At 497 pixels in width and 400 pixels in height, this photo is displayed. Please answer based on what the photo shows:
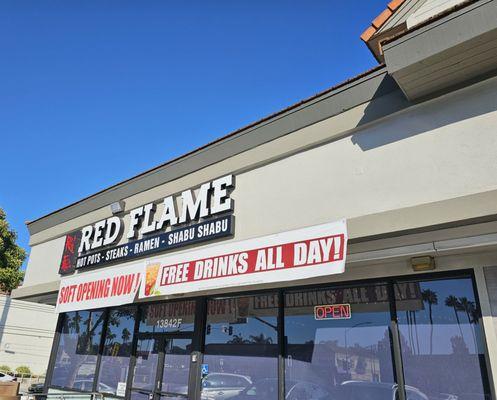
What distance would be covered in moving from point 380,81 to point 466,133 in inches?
61.3

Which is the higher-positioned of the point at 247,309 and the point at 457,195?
the point at 457,195

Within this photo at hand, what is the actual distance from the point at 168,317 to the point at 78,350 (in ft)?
11.7

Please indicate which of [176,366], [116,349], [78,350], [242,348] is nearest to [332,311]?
[242,348]

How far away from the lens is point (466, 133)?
17.1ft

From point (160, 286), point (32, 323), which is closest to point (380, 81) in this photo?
point (160, 286)

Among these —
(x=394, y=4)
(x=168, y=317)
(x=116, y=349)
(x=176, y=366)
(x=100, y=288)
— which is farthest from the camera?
(x=116, y=349)

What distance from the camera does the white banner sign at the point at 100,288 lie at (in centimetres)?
832

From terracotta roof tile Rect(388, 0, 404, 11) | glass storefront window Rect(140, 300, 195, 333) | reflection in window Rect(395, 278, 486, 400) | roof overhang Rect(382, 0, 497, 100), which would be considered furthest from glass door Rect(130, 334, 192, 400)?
terracotta roof tile Rect(388, 0, 404, 11)

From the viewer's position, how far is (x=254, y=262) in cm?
638

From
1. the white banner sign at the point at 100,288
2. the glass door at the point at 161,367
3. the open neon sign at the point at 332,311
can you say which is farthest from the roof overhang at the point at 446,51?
the glass door at the point at 161,367

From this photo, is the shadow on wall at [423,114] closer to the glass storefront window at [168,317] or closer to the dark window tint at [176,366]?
the glass storefront window at [168,317]

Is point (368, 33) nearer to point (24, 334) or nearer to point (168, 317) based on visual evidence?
point (168, 317)

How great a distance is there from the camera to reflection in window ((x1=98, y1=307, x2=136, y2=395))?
30.5ft

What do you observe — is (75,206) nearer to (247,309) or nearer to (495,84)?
(247,309)
